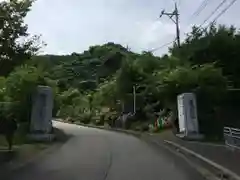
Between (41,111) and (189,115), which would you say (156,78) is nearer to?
(189,115)

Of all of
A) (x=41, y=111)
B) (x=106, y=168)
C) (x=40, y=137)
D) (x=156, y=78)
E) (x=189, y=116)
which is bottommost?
(x=106, y=168)

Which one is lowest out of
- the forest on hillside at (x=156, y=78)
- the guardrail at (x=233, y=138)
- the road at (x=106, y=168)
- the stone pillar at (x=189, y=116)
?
the road at (x=106, y=168)

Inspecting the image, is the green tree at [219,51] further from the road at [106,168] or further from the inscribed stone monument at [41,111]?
the road at [106,168]

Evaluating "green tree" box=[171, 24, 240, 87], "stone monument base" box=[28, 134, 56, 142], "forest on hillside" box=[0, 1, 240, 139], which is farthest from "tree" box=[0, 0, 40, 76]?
"green tree" box=[171, 24, 240, 87]

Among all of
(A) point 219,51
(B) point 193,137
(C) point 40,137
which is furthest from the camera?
(A) point 219,51

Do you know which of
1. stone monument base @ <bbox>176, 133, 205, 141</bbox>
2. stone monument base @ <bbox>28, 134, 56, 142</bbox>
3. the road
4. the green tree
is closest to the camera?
the road

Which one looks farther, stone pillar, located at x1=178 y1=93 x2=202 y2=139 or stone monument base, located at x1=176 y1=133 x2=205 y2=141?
stone pillar, located at x1=178 y1=93 x2=202 y2=139

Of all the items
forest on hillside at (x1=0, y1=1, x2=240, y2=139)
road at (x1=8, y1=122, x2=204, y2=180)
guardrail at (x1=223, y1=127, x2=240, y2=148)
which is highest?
forest on hillside at (x1=0, y1=1, x2=240, y2=139)

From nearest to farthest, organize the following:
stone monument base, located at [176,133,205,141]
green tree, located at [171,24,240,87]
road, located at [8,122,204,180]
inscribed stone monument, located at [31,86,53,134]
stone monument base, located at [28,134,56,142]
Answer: road, located at [8,122,204,180], stone monument base, located at [28,134,56,142], inscribed stone monument, located at [31,86,53,134], stone monument base, located at [176,133,205,141], green tree, located at [171,24,240,87]

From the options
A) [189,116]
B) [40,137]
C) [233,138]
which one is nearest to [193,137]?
[189,116]

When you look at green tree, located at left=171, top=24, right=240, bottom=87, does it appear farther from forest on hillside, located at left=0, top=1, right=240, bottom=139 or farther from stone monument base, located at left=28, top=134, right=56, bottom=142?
stone monument base, located at left=28, top=134, right=56, bottom=142

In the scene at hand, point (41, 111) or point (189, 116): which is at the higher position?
point (41, 111)

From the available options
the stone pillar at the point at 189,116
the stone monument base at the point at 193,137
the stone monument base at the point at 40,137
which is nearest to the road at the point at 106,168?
the stone monument base at the point at 40,137

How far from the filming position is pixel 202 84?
1344 inches
